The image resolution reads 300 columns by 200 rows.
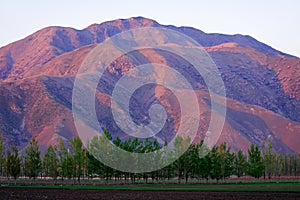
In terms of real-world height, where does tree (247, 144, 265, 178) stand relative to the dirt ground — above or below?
above

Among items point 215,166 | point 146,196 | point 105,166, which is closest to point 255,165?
point 215,166

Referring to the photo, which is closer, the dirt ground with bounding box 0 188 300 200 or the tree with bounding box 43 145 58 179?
the dirt ground with bounding box 0 188 300 200

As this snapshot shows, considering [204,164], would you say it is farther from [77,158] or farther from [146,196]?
[146,196]

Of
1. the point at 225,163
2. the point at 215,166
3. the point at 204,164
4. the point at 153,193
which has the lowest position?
the point at 153,193

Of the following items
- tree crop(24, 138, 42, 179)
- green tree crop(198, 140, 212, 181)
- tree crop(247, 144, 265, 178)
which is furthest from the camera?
tree crop(247, 144, 265, 178)

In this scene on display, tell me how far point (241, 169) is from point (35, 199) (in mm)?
81664

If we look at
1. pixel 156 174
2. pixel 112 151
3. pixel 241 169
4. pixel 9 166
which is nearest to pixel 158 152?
pixel 156 174

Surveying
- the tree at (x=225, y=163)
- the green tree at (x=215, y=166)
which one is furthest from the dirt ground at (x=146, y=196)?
the tree at (x=225, y=163)

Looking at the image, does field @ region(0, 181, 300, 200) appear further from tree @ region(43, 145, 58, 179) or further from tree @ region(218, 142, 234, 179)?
tree @ region(218, 142, 234, 179)

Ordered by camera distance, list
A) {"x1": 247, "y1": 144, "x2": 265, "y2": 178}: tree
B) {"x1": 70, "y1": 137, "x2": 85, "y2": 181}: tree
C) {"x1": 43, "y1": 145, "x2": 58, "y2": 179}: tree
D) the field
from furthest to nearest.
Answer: {"x1": 247, "y1": 144, "x2": 265, "y2": 178}: tree < {"x1": 43, "y1": 145, "x2": 58, "y2": 179}: tree < {"x1": 70, "y1": 137, "x2": 85, "y2": 181}: tree < the field

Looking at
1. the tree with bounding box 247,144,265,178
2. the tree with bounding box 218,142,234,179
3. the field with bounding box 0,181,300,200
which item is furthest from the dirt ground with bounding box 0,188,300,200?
the tree with bounding box 247,144,265,178

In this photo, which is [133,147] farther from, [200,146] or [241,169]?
[241,169]

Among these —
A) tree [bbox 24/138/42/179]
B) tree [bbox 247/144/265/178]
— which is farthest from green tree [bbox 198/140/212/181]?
tree [bbox 24/138/42/179]

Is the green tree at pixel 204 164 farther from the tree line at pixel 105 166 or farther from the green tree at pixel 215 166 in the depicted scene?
the green tree at pixel 215 166
